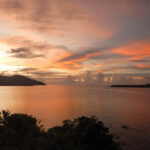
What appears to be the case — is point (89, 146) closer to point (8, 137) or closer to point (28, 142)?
point (28, 142)

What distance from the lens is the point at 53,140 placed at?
19359mm

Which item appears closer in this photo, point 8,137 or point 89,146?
point 89,146

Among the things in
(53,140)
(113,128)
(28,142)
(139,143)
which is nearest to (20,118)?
(28,142)

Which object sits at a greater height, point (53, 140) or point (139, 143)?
point (53, 140)

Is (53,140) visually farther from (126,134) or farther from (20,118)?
(126,134)

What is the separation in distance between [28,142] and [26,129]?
11940 millimetres

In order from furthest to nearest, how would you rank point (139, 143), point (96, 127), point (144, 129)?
point (144, 129), point (139, 143), point (96, 127)

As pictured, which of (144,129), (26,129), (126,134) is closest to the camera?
(26,129)

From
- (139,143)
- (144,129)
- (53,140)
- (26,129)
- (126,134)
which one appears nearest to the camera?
(53,140)

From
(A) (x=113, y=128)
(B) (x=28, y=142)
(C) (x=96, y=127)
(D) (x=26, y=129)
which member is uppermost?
(C) (x=96, y=127)

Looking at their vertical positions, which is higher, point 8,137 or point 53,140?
point 53,140

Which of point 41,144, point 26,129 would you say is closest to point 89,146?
point 41,144

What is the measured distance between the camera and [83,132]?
875 inches

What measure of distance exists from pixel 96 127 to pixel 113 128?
1574 inches
